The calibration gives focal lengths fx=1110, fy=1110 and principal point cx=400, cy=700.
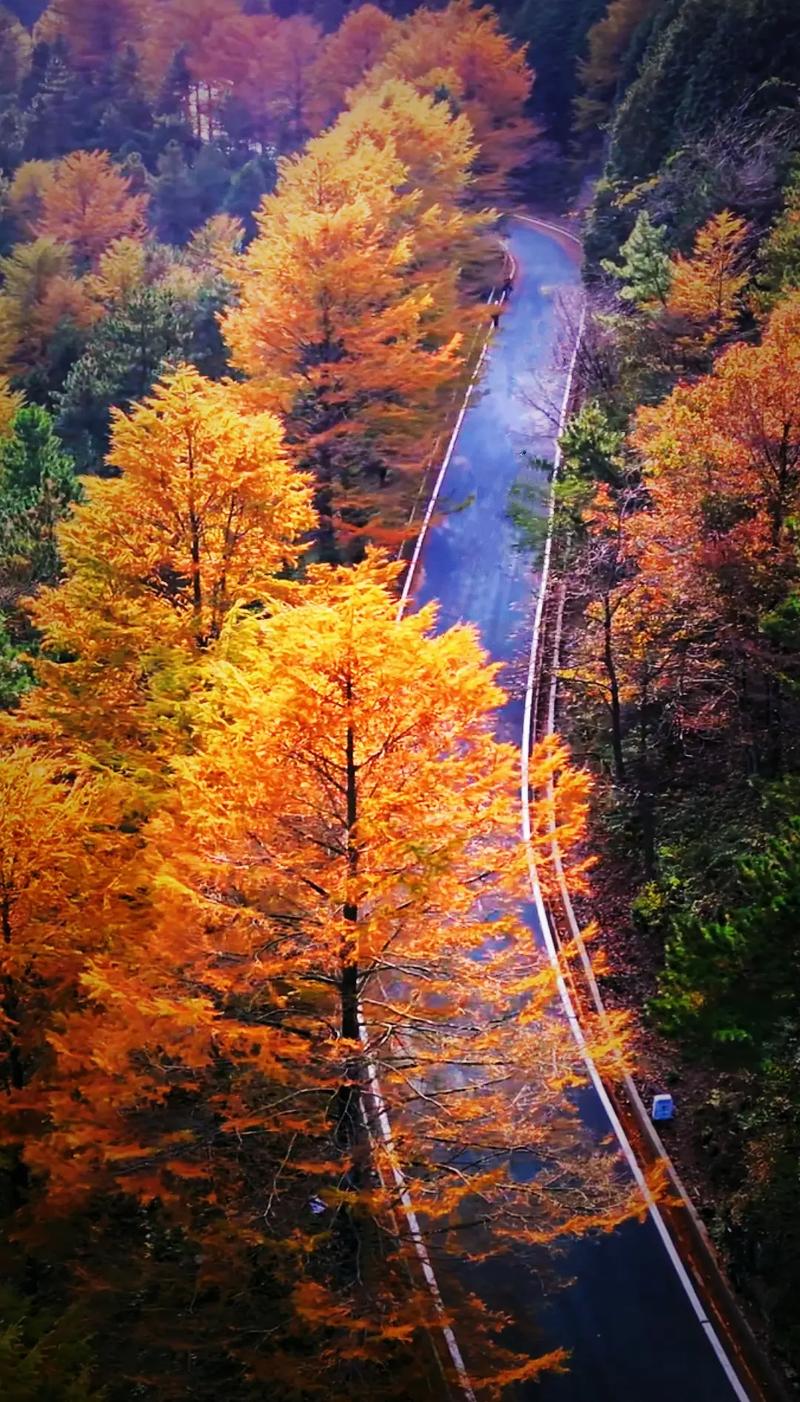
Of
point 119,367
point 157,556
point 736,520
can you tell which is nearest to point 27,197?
point 119,367

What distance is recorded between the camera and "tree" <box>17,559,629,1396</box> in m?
11.9

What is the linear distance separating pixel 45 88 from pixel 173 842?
7588 cm

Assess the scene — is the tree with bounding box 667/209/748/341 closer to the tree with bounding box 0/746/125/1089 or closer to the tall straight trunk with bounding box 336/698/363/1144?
the tall straight trunk with bounding box 336/698/363/1144

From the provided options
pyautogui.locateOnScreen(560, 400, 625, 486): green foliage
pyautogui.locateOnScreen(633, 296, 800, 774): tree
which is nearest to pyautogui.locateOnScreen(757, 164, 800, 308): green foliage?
pyautogui.locateOnScreen(633, 296, 800, 774): tree

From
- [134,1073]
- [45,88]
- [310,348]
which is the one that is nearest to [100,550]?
[134,1073]

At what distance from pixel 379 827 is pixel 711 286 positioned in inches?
752

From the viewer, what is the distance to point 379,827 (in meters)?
11.9

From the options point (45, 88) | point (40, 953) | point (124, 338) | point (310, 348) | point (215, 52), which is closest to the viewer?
point (40, 953)

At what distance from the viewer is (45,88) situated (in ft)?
238

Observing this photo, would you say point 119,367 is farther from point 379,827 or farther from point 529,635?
point 379,827

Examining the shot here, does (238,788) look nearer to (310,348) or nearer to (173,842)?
(173,842)

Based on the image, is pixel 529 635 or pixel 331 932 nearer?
pixel 331 932

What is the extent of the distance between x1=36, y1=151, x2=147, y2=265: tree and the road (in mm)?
20572

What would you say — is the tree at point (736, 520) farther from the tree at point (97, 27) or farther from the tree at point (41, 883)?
the tree at point (97, 27)
